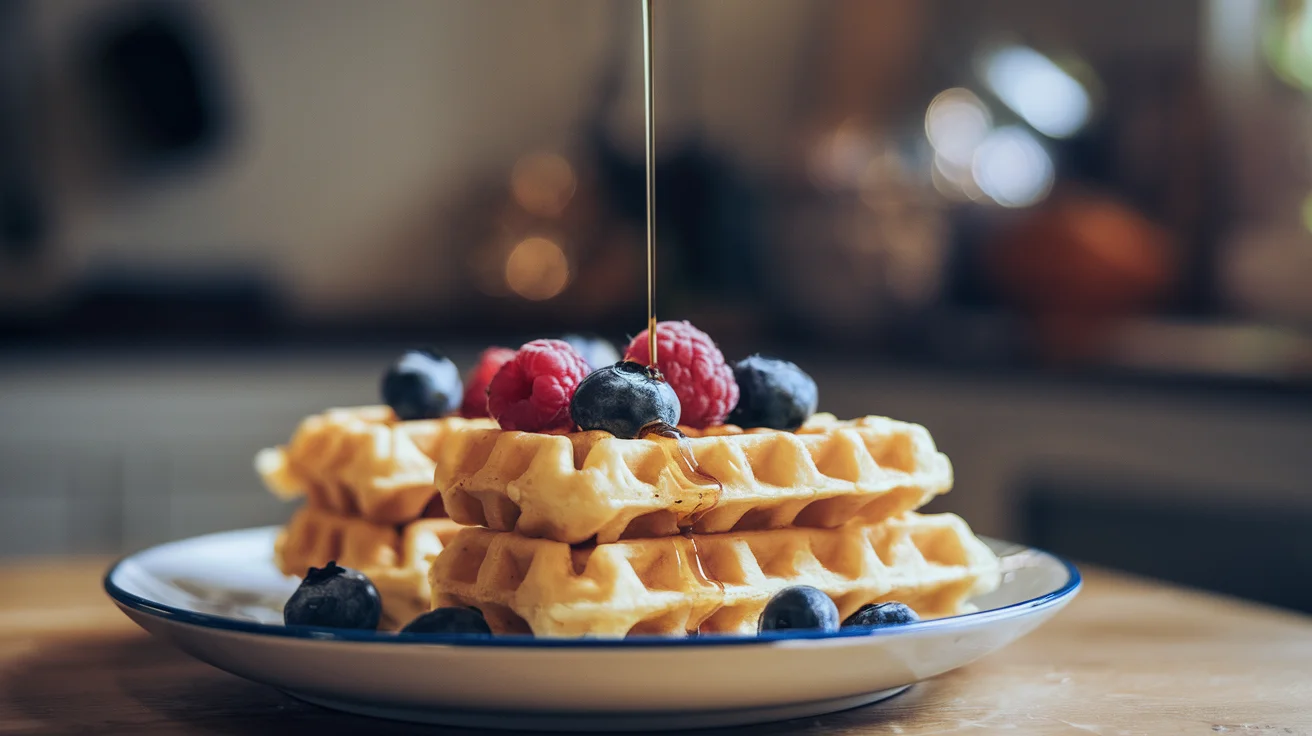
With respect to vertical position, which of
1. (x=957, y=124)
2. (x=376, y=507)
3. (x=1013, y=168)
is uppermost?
(x=957, y=124)

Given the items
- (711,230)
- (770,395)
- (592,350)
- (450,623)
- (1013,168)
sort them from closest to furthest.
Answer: (450,623)
(770,395)
(592,350)
(1013,168)
(711,230)

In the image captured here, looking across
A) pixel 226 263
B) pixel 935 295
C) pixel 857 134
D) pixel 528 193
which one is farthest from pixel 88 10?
pixel 935 295

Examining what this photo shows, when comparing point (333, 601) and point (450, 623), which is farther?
point (333, 601)

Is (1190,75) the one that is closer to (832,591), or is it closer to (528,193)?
(528,193)

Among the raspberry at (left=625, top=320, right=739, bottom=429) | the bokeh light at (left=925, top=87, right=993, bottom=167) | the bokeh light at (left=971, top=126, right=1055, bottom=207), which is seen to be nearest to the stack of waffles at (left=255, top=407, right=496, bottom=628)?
the raspberry at (left=625, top=320, right=739, bottom=429)

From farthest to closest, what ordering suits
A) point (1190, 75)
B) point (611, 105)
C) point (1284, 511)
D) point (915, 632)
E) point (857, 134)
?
point (611, 105) < point (857, 134) < point (1190, 75) < point (1284, 511) < point (915, 632)

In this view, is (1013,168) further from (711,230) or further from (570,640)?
(570,640)

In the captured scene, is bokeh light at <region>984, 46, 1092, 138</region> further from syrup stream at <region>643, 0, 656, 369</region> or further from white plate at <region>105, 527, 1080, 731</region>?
white plate at <region>105, 527, 1080, 731</region>

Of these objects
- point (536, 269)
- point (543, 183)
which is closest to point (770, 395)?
point (536, 269)
